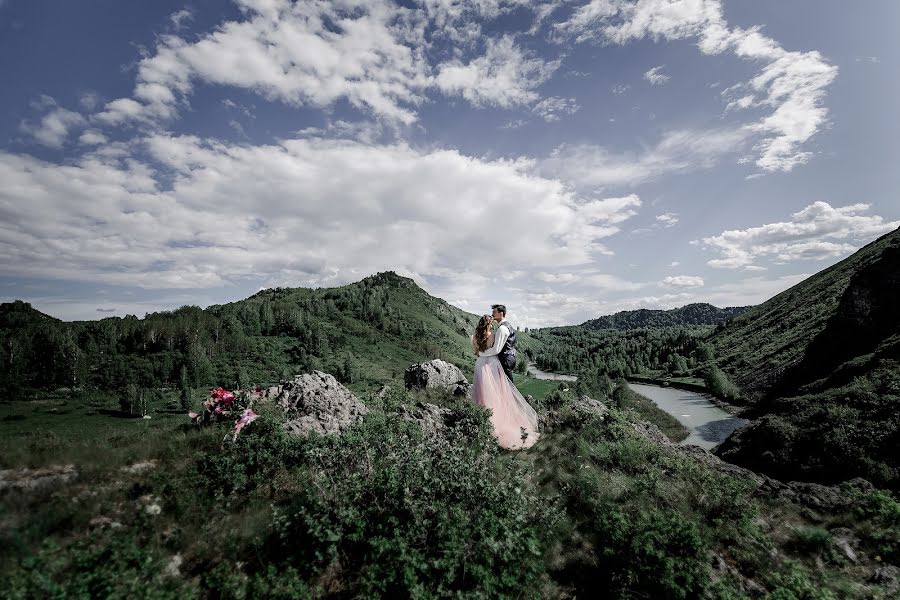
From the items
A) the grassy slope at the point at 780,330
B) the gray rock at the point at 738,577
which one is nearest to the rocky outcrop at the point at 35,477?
the gray rock at the point at 738,577

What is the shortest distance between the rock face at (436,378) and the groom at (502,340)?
16.5 ft

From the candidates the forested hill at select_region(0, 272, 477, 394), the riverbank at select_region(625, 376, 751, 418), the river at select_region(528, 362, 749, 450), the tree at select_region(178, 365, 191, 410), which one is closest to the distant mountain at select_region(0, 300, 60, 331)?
the forested hill at select_region(0, 272, 477, 394)

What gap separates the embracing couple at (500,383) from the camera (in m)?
13.4

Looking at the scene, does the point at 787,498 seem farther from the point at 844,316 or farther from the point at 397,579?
the point at 844,316

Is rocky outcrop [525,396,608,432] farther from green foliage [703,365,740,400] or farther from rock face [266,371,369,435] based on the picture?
green foliage [703,365,740,400]

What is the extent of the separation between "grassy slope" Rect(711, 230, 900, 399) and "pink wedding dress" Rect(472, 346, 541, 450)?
93.1 meters

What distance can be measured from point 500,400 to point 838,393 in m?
30.6

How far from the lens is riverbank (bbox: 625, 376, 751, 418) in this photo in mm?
97750

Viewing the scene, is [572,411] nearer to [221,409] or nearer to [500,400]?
[500,400]

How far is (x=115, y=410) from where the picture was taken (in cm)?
14488

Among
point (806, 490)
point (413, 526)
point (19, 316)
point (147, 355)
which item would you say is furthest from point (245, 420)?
point (19, 316)

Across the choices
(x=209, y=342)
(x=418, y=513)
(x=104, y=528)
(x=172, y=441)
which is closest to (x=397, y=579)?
(x=418, y=513)

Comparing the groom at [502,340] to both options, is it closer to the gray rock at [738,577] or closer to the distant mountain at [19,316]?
the gray rock at [738,577]

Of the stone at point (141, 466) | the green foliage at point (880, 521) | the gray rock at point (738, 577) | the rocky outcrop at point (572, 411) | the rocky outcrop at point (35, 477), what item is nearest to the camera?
the rocky outcrop at point (35, 477)
